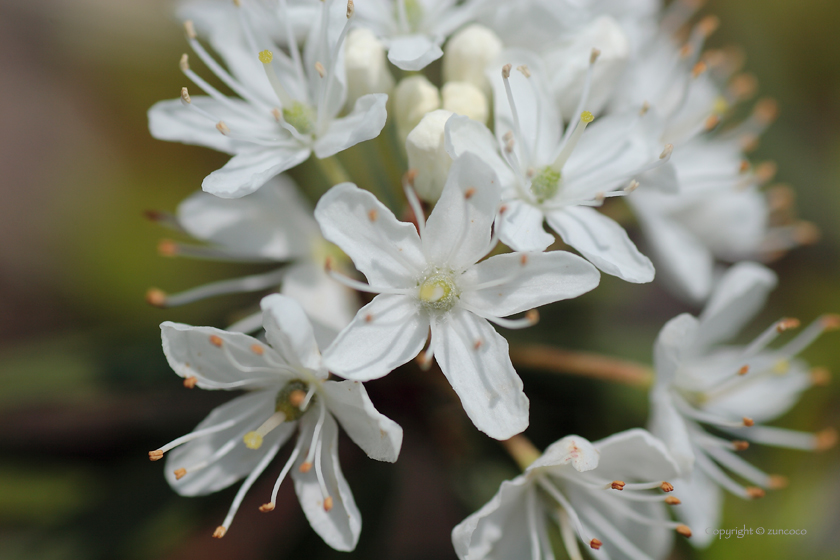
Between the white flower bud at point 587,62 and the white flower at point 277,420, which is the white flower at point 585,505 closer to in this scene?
the white flower at point 277,420

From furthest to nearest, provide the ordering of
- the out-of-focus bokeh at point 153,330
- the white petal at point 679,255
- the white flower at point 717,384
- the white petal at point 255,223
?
the out-of-focus bokeh at point 153,330 → the white petal at point 679,255 → the white petal at point 255,223 → the white flower at point 717,384

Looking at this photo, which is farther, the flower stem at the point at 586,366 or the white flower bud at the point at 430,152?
the flower stem at the point at 586,366

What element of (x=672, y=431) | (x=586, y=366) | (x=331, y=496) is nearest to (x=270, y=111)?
(x=331, y=496)

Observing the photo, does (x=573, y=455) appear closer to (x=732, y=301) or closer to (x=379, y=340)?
(x=379, y=340)

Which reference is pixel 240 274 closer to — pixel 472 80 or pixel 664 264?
pixel 472 80

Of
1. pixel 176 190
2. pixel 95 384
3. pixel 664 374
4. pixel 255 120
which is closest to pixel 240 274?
pixel 176 190

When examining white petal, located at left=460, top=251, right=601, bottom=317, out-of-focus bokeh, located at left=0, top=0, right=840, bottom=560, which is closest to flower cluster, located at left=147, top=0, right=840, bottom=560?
white petal, located at left=460, top=251, right=601, bottom=317

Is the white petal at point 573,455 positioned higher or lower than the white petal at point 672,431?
higher

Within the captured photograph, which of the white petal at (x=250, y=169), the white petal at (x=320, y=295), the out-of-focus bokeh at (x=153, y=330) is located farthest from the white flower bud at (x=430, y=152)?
the out-of-focus bokeh at (x=153, y=330)
